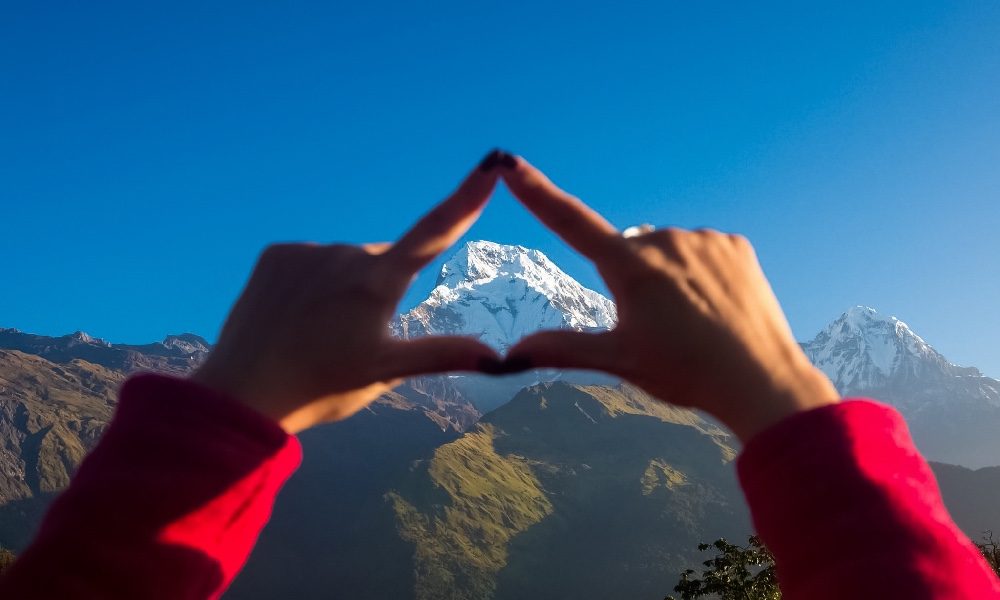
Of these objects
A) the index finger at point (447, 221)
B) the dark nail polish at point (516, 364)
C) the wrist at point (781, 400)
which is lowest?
the dark nail polish at point (516, 364)

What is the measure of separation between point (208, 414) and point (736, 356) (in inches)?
69.2

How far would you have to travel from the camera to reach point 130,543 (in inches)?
84.4

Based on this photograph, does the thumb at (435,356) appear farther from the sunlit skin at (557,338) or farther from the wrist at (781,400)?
the wrist at (781,400)

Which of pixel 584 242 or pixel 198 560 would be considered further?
pixel 584 242

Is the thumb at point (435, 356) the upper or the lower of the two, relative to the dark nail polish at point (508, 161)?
lower

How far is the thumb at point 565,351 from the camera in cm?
246

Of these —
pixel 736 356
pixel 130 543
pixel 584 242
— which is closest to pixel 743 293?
pixel 736 356

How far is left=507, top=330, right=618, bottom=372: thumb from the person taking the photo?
246 cm

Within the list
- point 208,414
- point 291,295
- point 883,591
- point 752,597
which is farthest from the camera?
point 752,597

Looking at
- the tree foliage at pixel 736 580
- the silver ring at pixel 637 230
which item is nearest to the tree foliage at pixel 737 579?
the tree foliage at pixel 736 580

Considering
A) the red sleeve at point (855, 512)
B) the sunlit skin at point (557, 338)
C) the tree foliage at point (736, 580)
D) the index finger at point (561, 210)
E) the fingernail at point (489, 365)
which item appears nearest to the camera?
the red sleeve at point (855, 512)

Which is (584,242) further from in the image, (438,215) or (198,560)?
(198,560)

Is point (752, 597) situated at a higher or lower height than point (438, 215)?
higher

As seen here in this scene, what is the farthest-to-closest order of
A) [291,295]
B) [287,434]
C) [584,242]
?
[584,242]
[291,295]
[287,434]
